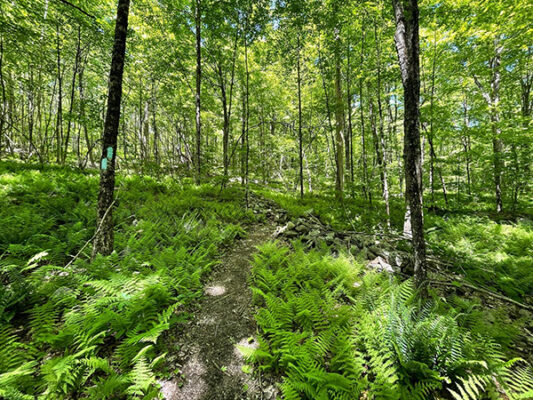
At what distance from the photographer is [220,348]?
8.17ft

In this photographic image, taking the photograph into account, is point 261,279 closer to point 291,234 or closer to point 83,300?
point 83,300

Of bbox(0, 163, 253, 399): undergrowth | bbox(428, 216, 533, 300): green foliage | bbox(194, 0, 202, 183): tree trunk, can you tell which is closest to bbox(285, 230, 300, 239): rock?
bbox(0, 163, 253, 399): undergrowth

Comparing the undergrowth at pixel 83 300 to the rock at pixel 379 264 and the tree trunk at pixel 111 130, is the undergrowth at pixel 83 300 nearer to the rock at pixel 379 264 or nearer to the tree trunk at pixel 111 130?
the tree trunk at pixel 111 130

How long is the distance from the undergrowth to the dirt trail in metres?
0.28

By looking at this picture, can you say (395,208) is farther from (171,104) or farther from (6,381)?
(171,104)

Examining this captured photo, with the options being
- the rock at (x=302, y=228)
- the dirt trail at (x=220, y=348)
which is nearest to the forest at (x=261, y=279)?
the dirt trail at (x=220, y=348)

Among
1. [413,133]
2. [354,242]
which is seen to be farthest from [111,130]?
[354,242]

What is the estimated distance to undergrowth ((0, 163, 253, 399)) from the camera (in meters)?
1.81

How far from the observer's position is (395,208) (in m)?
10.9

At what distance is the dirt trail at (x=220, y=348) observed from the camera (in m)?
2.00

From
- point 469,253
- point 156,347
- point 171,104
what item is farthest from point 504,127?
point 171,104

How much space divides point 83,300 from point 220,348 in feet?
7.25

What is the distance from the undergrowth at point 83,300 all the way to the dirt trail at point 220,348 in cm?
28

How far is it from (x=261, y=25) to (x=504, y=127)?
12542 mm
